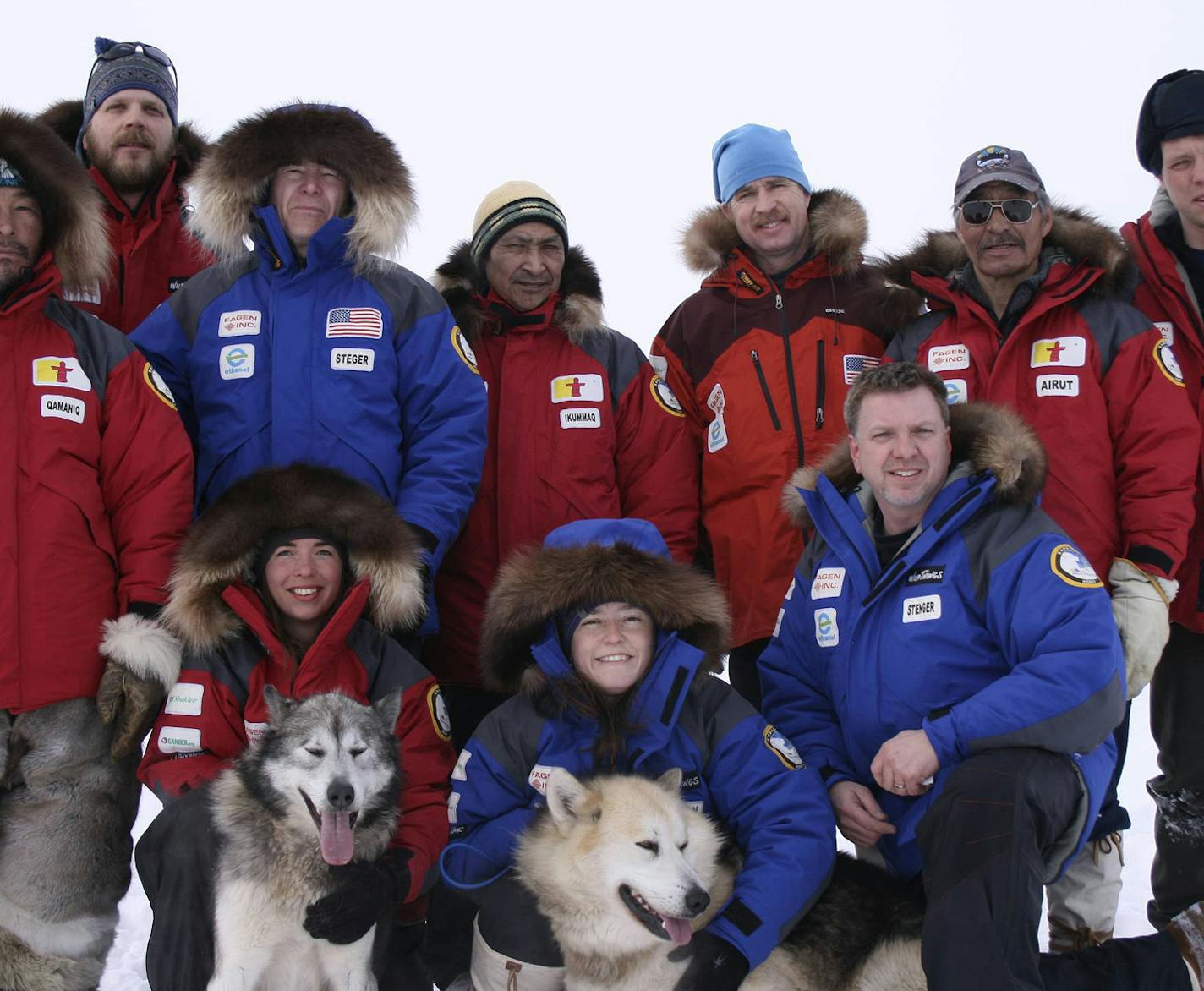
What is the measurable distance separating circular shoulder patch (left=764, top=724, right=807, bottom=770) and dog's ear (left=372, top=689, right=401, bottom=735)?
104cm

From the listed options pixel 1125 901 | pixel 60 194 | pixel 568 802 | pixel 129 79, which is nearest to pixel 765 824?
pixel 568 802

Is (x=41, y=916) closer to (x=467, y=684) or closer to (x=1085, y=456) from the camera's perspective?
(x=467, y=684)

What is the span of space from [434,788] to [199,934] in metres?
0.75

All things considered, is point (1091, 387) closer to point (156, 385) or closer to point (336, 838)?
point (336, 838)

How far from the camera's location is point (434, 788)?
323cm

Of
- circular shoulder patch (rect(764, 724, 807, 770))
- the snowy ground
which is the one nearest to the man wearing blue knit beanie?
circular shoulder patch (rect(764, 724, 807, 770))

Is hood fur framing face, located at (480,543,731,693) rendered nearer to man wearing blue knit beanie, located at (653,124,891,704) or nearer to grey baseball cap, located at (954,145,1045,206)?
man wearing blue knit beanie, located at (653,124,891,704)

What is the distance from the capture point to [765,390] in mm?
4098

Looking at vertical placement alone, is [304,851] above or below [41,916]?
above

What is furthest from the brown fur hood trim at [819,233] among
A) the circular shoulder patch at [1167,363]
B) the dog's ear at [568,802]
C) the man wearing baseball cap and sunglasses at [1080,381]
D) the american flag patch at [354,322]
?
the dog's ear at [568,802]

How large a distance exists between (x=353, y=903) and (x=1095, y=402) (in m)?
2.79

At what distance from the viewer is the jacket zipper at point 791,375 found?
4.03 metres

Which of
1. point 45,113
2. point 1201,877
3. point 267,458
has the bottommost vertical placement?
point 1201,877

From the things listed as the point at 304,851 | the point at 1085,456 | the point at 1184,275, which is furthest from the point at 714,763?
the point at 1184,275
